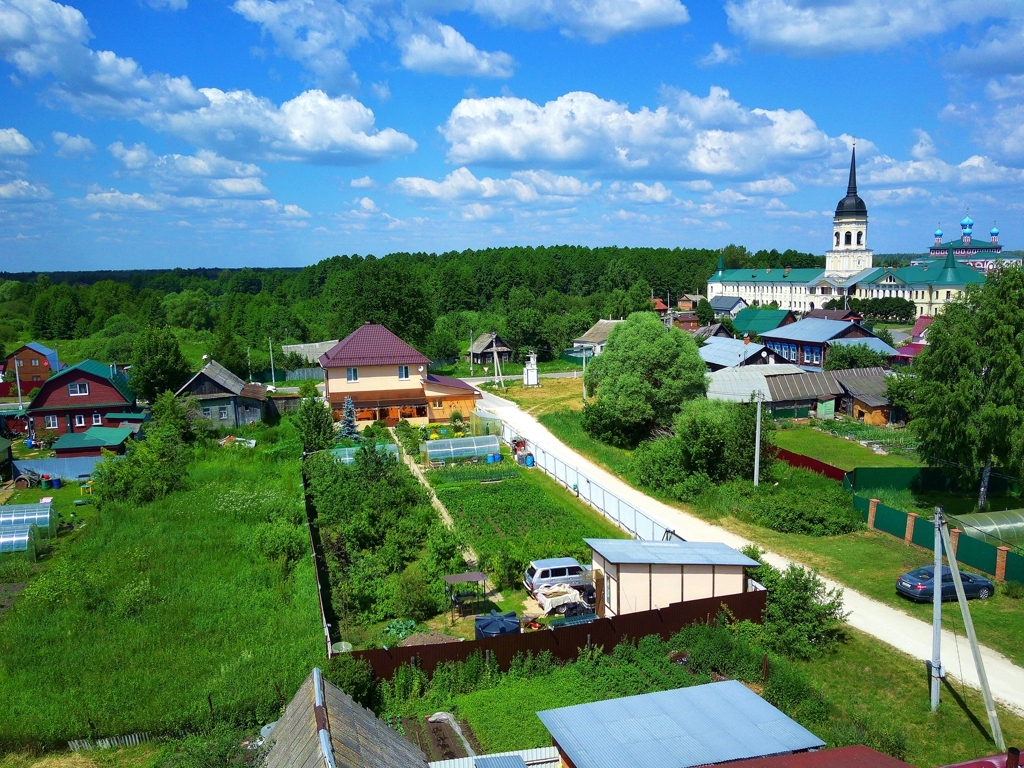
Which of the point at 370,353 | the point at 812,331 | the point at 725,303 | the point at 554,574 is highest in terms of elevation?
the point at 725,303

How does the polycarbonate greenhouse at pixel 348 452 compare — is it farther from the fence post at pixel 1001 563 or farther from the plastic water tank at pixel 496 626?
the fence post at pixel 1001 563

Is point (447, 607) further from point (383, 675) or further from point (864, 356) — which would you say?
point (864, 356)

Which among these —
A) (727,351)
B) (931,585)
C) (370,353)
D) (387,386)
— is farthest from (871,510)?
(727,351)

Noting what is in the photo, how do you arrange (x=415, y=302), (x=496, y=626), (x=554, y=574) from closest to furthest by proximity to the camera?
1. (x=496, y=626)
2. (x=554, y=574)
3. (x=415, y=302)

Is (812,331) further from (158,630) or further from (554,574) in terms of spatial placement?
(158,630)

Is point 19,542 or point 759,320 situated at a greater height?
point 759,320

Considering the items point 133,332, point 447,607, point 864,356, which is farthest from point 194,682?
point 133,332

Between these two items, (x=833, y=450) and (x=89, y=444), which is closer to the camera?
(x=89, y=444)
